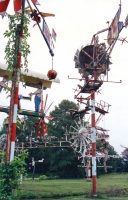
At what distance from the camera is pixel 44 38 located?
8.66 meters

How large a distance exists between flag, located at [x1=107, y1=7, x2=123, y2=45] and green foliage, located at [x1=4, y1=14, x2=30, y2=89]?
1189 centimetres

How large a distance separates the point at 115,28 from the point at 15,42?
13370mm

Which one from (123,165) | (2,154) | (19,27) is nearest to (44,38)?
(19,27)

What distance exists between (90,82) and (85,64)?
260 cm

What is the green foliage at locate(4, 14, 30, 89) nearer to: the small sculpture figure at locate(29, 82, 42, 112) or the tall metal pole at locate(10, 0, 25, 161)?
the tall metal pole at locate(10, 0, 25, 161)

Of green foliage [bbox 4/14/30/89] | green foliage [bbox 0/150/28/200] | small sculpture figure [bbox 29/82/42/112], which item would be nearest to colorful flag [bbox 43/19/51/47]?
green foliage [bbox 4/14/30/89]

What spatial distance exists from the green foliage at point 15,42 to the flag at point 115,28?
39.0 ft

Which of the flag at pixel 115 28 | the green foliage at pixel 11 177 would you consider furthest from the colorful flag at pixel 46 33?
the flag at pixel 115 28

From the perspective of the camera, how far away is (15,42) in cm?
825

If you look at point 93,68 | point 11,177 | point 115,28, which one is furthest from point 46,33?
point 93,68

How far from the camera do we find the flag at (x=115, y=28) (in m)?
19.1

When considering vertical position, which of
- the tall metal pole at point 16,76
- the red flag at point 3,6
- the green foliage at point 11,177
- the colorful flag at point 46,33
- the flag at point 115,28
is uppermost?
the flag at point 115,28

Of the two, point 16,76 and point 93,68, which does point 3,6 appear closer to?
point 16,76

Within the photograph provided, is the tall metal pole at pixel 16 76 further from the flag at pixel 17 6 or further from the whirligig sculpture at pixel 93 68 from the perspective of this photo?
the whirligig sculpture at pixel 93 68
